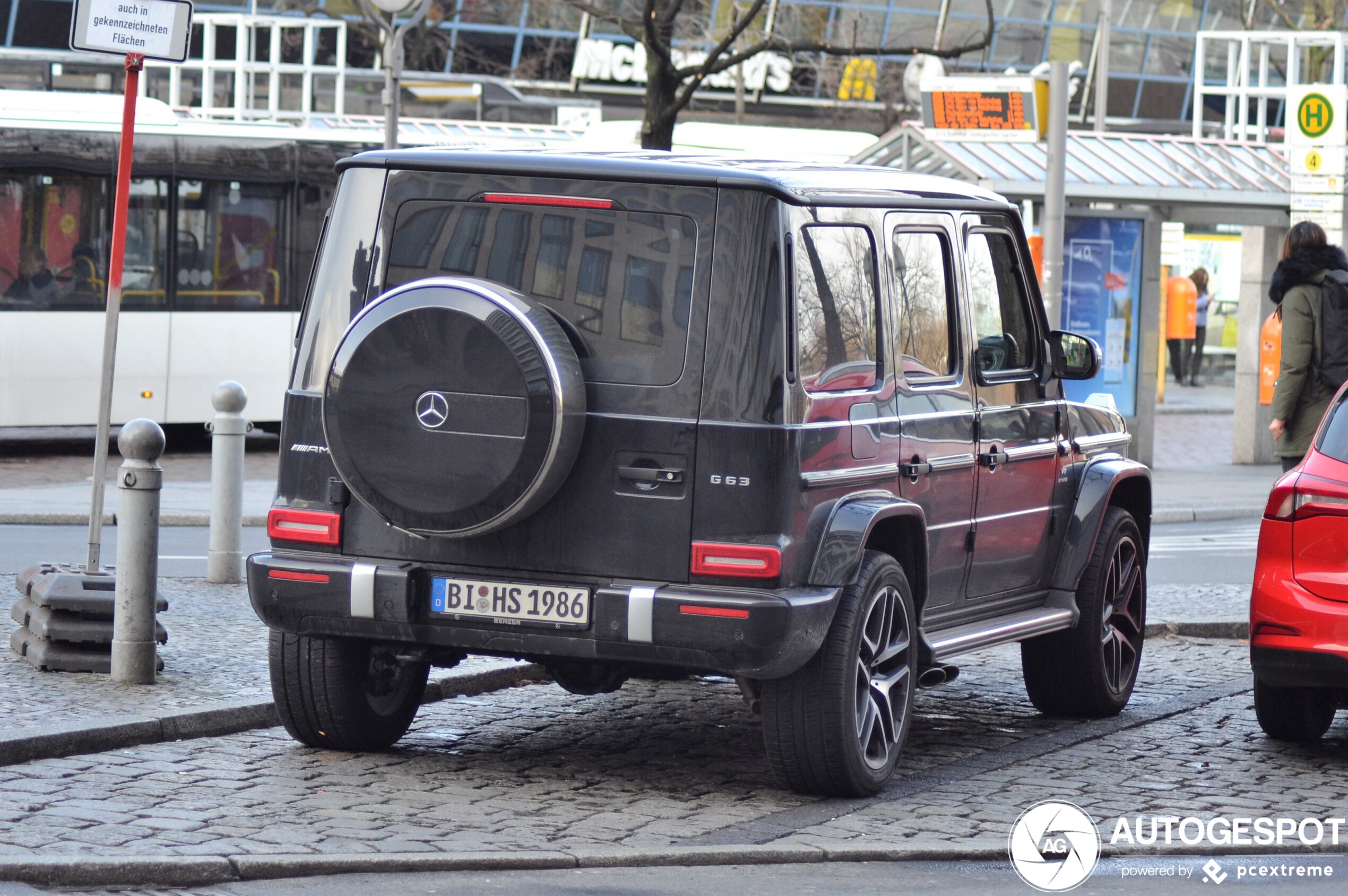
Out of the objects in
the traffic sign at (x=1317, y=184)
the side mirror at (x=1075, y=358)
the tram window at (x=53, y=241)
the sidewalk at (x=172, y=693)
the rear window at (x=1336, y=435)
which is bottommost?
the sidewalk at (x=172, y=693)

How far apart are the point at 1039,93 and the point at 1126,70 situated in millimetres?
37640

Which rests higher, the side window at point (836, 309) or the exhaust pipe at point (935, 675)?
the side window at point (836, 309)

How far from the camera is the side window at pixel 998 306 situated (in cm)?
759

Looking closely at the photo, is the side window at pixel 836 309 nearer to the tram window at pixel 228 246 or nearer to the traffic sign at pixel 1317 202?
the traffic sign at pixel 1317 202

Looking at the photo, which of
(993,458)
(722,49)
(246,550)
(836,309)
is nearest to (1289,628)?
(993,458)

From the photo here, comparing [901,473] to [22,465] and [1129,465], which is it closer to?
[1129,465]

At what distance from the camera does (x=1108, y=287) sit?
21156 mm

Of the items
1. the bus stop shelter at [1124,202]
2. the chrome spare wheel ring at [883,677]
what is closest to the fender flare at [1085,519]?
the chrome spare wheel ring at [883,677]

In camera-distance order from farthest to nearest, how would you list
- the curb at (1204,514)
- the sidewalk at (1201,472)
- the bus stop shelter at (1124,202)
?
the bus stop shelter at (1124,202)
the sidewalk at (1201,472)
the curb at (1204,514)

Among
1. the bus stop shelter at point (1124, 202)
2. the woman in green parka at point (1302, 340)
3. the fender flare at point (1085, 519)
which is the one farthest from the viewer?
the bus stop shelter at point (1124, 202)

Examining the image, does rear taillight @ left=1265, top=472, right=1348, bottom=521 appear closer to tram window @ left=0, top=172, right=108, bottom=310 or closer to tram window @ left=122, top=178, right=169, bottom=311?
tram window @ left=0, top=172, right=108, bottom=310

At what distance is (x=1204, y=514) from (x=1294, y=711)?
10427 millimetres

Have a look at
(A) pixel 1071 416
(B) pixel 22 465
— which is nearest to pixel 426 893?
(A) pixel 1071 416

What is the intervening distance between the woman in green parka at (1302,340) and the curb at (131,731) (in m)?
5.02
